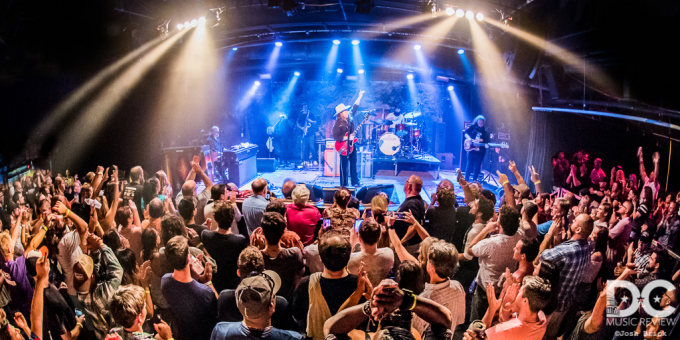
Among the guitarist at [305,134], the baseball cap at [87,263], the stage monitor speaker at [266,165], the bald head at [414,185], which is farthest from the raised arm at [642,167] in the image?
the guitarist at [305,134]

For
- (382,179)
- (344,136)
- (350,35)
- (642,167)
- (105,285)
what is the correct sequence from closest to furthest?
(105,285) → (642,167) → (350,35) → (344,136) → (382,179)

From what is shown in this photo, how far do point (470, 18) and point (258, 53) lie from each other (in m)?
4.70

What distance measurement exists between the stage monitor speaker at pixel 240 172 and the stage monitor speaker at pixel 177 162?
82 centimetres

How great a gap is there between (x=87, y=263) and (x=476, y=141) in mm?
7083

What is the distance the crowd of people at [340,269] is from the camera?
2172 mm

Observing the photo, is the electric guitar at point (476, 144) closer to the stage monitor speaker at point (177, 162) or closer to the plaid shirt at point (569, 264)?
the plaid shirt at point (569, 264)

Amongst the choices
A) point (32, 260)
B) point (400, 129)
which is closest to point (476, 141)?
point (400, 129)

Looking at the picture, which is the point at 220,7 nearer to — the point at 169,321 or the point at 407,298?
the point at 169,321

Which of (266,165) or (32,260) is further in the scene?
(266,165)

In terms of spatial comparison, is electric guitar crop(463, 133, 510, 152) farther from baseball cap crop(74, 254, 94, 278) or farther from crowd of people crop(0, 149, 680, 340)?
baseball cap crop(74, 254, 94, 278)

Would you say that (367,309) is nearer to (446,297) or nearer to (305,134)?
(446,297)
